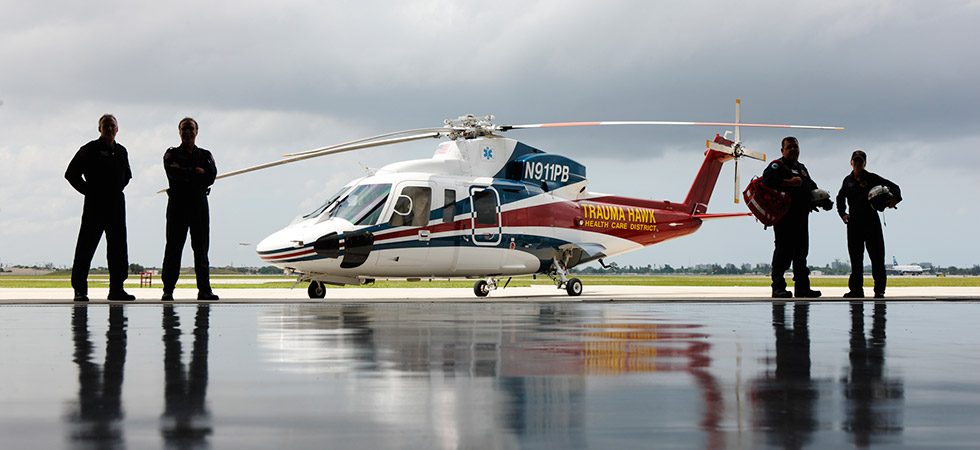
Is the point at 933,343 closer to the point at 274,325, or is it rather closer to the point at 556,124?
the point at 274,325

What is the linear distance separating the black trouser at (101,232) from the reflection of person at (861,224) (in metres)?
10.1

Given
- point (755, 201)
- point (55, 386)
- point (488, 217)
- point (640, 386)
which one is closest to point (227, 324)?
point (55, 386)

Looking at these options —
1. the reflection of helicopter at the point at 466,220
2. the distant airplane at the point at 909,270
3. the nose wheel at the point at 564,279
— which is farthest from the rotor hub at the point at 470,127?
the distant airplane at the point at 909,270

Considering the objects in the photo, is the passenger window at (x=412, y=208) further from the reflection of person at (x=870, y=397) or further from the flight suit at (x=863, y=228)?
the reflection of person at (x=870, y=397)

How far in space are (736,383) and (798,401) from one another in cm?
49

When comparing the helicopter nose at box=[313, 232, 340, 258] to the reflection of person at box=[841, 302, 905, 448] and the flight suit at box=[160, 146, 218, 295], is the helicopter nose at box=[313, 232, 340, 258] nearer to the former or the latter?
the flight suit at box=[160, 146, 218, 295]

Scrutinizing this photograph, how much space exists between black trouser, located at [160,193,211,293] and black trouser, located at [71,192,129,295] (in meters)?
0.54

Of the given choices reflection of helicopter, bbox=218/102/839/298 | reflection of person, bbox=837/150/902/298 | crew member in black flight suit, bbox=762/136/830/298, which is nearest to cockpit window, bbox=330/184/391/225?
reflection of helicopter, bbox=218/102/839/298

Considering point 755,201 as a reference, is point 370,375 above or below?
below

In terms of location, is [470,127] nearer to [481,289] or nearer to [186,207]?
[481,289]

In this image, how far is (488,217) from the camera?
17875 millimetres

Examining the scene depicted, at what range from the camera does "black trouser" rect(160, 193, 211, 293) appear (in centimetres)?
1115

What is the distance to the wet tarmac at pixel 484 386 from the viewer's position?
8.69ft

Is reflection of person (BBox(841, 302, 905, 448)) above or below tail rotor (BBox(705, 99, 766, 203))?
below
